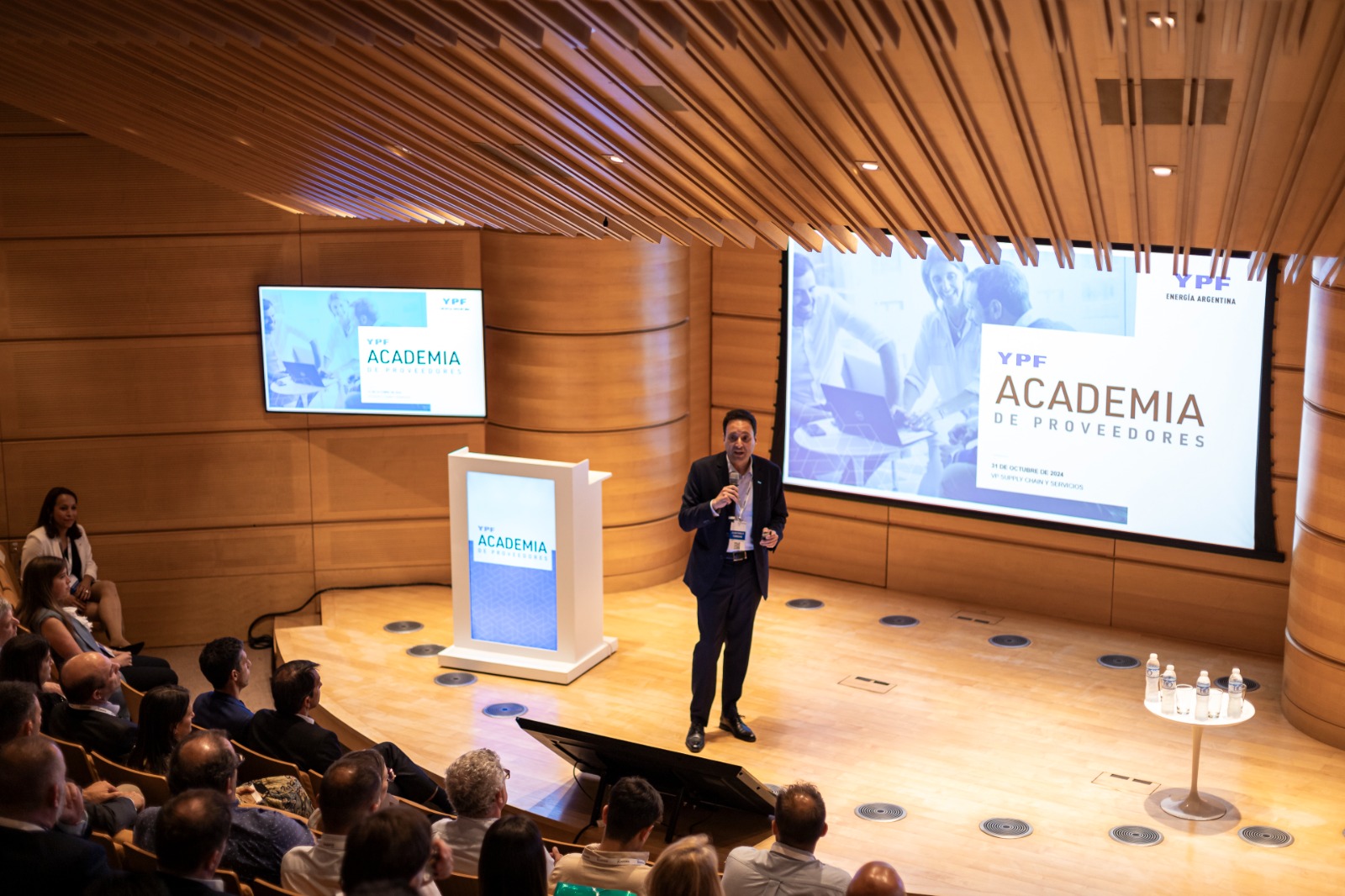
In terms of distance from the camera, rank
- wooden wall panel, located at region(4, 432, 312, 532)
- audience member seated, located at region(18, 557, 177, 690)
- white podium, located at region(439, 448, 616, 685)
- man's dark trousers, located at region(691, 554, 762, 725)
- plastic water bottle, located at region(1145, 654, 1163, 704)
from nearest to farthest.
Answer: plastic water bottle, located at region(1145, 654, 1163, 704) < audience member seated, located at region(18, 557, 177, 690) < man's dark trousers, located at region(691, 554, 762, 725) < white podium, located at region(439, 448, 616, 685) < wooden wall panel, located at region(4, 432, 312, 532)

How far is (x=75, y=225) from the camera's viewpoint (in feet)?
28.9

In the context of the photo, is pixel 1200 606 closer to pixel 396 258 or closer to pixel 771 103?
pixel 771 103

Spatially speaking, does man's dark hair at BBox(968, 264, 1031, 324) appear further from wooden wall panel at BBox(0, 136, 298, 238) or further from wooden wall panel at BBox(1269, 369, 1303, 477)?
wooden wall panel at BBox(0, 136, 298, 238)

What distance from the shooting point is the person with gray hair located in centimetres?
429

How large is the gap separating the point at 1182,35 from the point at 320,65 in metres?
3.12

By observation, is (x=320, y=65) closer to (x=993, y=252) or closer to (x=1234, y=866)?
(x=993, y=252)

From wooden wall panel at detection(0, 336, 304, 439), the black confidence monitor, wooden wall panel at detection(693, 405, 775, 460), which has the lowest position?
the black confidence monitor

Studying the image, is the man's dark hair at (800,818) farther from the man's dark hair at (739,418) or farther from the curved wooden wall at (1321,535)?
the curved wooden wall at (1321,535)

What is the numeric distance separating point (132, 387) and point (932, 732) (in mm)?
5234

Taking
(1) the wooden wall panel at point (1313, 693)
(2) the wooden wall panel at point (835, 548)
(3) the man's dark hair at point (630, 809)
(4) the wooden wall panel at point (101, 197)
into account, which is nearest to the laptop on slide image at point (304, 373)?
(4) the wooden wall panel at point (101, 197)

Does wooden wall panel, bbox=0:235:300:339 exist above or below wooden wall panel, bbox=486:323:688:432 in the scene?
above

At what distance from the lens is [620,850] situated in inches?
162

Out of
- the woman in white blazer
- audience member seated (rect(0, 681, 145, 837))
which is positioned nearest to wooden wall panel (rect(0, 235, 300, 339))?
the woman in white blazer

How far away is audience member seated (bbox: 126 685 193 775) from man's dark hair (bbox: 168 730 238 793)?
0.84 m
